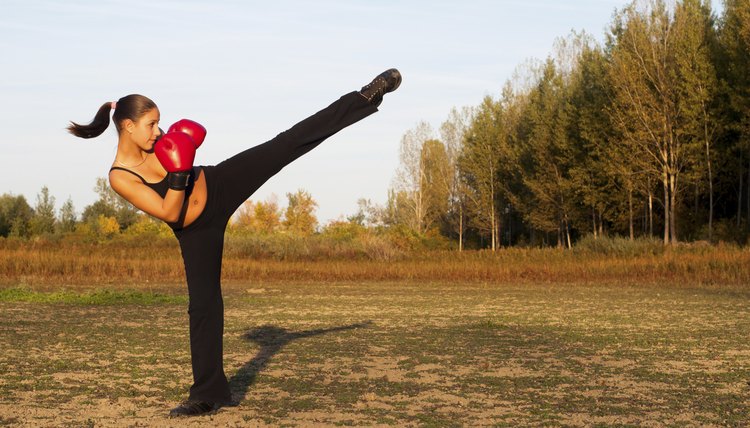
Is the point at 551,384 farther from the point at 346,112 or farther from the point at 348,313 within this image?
the point at 348,313

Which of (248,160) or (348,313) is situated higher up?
(248,160)

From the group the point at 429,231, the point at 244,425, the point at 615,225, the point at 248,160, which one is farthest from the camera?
the point at 429,231

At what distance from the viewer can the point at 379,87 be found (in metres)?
6.20

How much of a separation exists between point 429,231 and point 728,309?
59.0 m

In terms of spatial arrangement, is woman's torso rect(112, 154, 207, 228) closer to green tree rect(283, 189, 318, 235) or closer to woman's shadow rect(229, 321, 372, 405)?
woman's shadow rect(229, 321, 372, 405)

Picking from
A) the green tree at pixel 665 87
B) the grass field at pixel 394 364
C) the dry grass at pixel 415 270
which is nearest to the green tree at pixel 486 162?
the green tree at pixel 665 87

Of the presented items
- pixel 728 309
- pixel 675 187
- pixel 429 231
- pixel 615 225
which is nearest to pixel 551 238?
pixel 429 231

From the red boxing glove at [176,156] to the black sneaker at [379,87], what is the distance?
1246 millimetres

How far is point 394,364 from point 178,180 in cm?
370

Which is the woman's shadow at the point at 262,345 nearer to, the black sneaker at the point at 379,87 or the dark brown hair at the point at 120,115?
the dark brown hair at the point at 120,115

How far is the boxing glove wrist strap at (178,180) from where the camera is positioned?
18.4 ft

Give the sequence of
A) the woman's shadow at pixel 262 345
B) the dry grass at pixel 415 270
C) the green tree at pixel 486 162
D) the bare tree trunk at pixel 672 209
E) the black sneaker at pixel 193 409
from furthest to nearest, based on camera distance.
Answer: the green tree at pixel 486 162, the bare tree trunk at pixel 672 209, the dry grass at pixel 415 270, the woman's shadow at pixel 262 345, the black sneaker at pixel 193 409

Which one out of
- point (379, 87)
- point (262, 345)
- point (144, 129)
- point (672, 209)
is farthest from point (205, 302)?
point (672, 209)

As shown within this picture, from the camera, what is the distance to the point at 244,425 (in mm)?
5766
